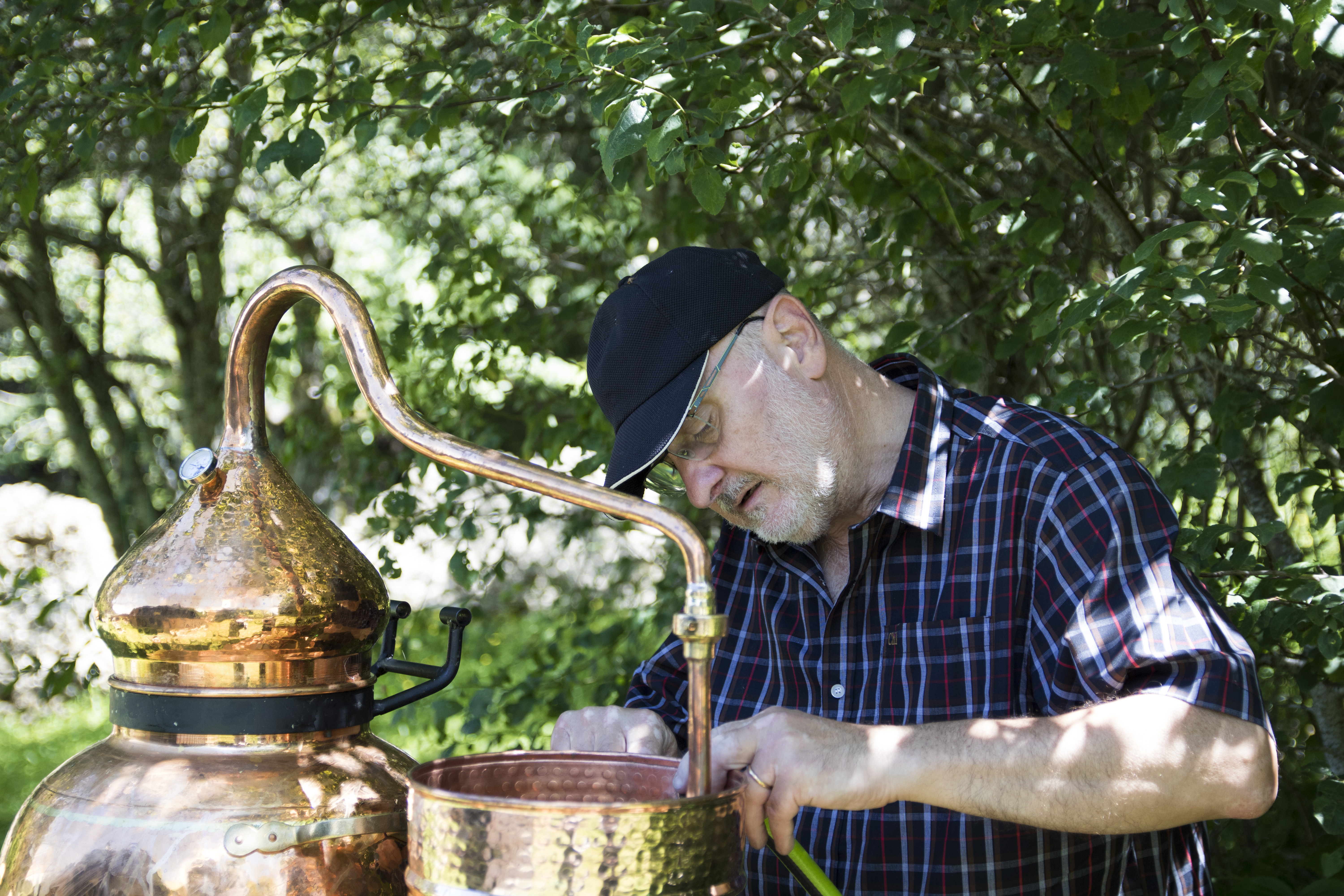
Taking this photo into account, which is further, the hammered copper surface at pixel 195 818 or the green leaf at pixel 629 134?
the green leaf at pixel 629 134

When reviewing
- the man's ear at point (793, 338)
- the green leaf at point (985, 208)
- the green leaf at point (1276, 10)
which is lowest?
the man's ear at point (793, 338)

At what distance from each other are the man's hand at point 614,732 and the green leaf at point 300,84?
1.44 metres

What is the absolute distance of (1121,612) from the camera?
4.45 feet

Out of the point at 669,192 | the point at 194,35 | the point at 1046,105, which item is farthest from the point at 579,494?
the point at 669,192

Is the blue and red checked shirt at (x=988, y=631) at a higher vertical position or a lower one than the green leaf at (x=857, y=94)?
lower

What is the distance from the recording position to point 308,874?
96 centimetres

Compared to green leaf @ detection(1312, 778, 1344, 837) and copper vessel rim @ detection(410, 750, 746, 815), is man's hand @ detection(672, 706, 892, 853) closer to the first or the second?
copper vessel rim @ detection(410, 750, 746, 815)

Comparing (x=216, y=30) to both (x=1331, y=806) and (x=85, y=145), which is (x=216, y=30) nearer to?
(x=85, y=145)

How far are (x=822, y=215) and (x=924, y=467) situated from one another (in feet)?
5.72

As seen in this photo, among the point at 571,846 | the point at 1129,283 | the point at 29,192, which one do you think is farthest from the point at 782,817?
the point at 29,192

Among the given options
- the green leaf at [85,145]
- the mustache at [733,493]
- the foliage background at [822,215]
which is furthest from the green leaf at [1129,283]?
the green leaf at [85,145]

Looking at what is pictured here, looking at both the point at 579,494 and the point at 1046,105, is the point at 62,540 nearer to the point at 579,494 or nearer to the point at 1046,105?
the point at 1046,105

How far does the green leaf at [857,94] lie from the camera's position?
2107mm

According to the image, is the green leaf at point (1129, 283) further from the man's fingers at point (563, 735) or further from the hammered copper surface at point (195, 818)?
the hammered copper surface at point (195, 818)
